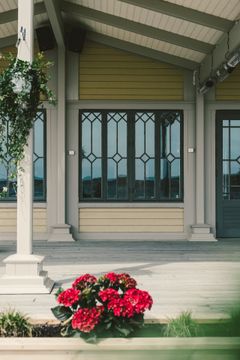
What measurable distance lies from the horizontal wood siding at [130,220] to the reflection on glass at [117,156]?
0.28 metres

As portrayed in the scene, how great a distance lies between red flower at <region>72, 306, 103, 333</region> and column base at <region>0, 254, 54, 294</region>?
156 centimetres

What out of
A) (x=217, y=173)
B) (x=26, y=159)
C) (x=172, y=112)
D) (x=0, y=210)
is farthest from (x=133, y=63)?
(x=26, y=159)

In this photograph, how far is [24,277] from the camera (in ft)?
14.6

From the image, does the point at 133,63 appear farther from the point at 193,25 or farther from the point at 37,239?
the point at 37,239

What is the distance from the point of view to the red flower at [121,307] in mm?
2893

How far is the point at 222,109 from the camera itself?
8742mm

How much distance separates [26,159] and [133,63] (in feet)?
15.3

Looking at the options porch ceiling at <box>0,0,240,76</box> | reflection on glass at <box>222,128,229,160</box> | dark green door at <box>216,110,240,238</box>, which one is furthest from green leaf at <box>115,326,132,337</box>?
reflection on glass at <box>222,128,229,160</box>

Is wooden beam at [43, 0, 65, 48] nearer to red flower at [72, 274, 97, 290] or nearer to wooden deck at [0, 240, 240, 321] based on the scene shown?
wooden deck at [0, 240, 240, 321]

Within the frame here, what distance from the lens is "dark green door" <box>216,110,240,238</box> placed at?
28.8ft

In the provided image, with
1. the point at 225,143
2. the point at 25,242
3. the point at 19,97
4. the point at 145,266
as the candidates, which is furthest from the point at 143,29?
the point at 25,242

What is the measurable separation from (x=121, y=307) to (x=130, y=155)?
5936mm

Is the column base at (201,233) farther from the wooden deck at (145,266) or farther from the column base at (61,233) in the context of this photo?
the column base at (61,233)

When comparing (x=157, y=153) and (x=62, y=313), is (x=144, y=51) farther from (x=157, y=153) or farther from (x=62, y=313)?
(x=62, y=313)
